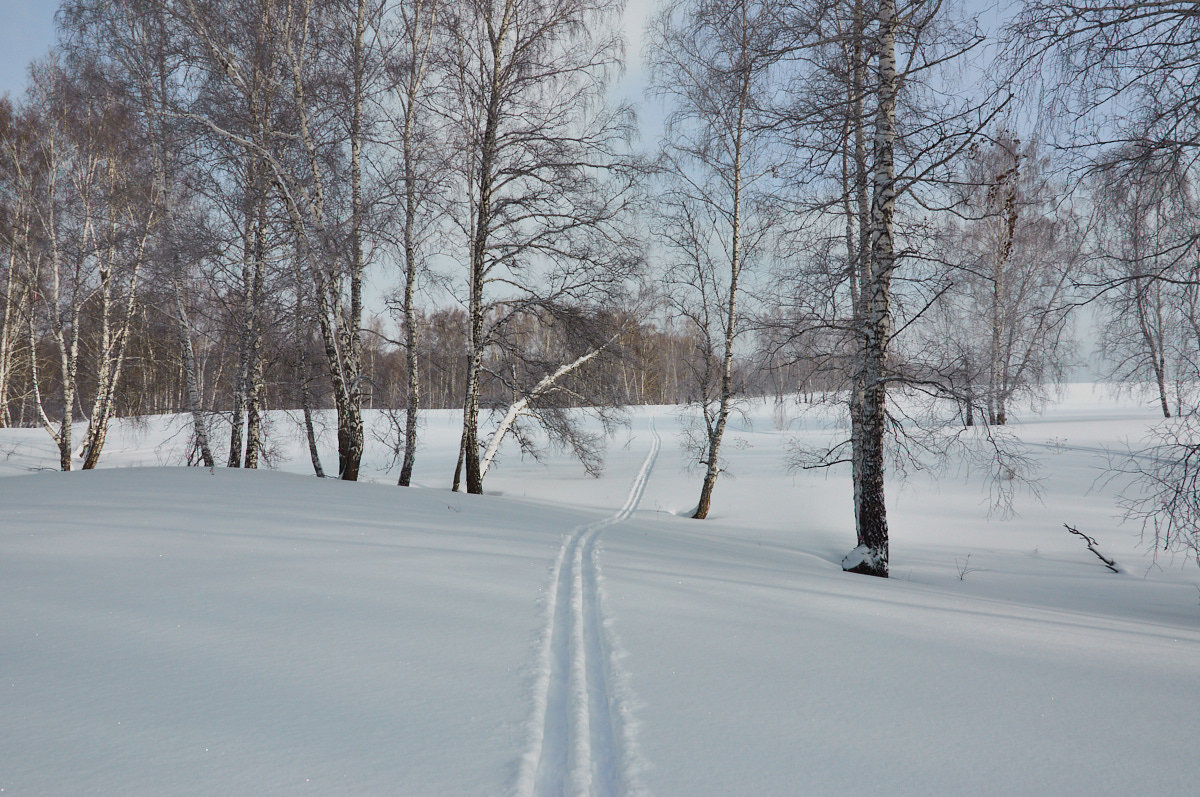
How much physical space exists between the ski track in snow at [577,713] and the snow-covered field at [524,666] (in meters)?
0.01

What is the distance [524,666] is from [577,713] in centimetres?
53

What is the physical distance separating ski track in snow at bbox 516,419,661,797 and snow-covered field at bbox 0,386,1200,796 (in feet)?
0.05

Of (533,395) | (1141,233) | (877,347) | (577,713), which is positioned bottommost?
(577,713)

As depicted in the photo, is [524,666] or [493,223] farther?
[493,223]

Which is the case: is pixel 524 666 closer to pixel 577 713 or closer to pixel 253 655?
pixel 577 713

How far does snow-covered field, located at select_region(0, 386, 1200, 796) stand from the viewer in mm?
1997

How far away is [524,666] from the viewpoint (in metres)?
2.93

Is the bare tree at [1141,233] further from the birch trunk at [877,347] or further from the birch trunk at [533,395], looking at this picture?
the birch trunk at [533,395]

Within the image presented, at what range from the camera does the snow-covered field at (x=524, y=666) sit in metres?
2.00

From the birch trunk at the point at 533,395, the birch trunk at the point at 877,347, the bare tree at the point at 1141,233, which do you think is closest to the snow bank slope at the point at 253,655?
the birch trunk at the point at 877,347

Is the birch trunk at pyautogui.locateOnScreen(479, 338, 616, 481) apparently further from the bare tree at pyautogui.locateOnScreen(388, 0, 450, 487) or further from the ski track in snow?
the ski track in snow

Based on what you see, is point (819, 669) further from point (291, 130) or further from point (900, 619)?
point (291, 130)

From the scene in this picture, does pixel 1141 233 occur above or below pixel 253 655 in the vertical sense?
above

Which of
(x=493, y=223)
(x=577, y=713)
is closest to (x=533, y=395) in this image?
(x=493, y=223)
